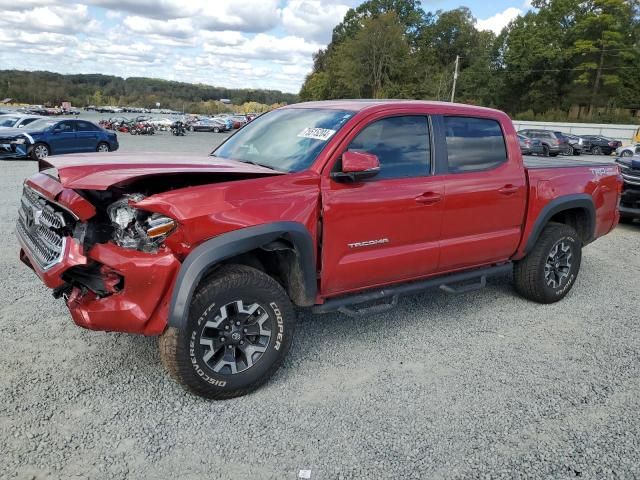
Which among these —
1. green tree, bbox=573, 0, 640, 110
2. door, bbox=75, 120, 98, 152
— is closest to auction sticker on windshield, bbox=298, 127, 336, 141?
door, bbox=75, 120, 98, 152

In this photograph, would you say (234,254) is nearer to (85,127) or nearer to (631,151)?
(85,127)

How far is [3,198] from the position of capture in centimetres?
947

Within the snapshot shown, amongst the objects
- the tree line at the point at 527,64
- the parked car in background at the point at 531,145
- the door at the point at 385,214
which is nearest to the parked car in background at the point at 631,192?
the door at the point at 385,214

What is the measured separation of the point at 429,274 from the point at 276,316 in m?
1.48

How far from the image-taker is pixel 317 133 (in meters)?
3.78

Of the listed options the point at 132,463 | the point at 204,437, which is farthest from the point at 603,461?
the point at 132,463

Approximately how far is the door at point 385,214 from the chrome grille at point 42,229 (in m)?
1.64

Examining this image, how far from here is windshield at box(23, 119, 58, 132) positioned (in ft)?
56.2

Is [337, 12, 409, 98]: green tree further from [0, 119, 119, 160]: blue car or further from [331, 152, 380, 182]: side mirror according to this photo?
[331, 152, 380, 182]: side mirror

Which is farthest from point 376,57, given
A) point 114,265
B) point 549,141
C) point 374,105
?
point 114,265

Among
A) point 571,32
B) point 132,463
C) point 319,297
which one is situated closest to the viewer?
point 132,463

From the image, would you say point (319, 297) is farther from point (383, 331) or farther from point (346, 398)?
point (383, 331)

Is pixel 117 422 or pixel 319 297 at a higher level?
pixel 319 297

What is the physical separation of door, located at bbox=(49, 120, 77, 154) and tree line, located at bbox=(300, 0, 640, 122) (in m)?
51.5
